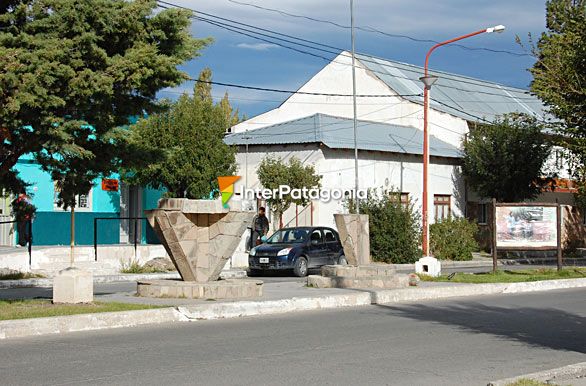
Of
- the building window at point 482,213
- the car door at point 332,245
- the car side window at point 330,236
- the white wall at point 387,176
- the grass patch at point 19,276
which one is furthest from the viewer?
the building window at point 482,213

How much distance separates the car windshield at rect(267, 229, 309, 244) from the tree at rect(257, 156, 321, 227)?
7057 millimetres

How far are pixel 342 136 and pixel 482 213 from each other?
11.2 meters

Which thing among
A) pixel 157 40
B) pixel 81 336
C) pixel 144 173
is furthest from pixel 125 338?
pixel 144 173

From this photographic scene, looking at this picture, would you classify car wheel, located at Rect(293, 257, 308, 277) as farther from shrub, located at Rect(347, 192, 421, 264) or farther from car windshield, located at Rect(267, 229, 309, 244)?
shrub, located at Rect(347, 192, 421, 264)

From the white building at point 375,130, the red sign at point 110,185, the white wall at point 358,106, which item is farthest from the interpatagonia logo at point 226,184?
the white wall at point 358,106

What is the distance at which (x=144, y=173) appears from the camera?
102 ft

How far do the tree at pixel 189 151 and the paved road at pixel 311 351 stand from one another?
1784 centimetres

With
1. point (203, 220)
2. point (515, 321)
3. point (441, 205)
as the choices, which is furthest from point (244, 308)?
point (441, 205)

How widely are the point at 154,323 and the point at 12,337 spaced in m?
2.39

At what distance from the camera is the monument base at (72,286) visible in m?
13.8

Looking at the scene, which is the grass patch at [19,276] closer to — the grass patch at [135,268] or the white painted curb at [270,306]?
the grass patch at [135,268]

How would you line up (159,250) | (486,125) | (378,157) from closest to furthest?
1. (159,250)
2. (378,157)
3. (486,125)

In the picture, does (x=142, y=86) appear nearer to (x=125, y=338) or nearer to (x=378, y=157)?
(x=125, y=338)

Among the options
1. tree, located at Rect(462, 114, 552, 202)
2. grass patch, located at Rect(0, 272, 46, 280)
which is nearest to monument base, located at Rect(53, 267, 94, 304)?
grass patch, located at Rect(0, 272, 46, 280)
